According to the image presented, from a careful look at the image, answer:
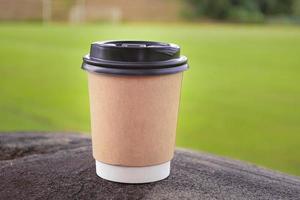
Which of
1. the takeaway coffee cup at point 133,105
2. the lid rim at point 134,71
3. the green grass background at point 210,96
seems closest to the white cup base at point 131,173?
the takeaway coffee cup at point 133,105

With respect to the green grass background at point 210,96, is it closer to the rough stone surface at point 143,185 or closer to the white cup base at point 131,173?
the rough stone surface at point 143,185

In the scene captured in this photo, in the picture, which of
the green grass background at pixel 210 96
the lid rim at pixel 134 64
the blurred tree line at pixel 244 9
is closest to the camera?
the lid rim at pixel 134 64

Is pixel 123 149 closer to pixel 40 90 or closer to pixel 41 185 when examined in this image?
pixel 41 185

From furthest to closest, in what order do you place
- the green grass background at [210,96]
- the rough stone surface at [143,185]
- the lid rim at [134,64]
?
the green grass background at [210,96] → the rough stone surface at [143,185] → the lid rim at [134,64]

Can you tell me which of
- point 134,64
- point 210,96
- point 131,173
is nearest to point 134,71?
point 134,64

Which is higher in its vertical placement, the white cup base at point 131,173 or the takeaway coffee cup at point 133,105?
the takeaway coffee cup at point 133,105

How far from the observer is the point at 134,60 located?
1.77 metres

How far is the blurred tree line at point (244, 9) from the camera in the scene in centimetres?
2139

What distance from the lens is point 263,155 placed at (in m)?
4.73

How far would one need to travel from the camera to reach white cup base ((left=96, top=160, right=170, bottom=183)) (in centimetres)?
Answer: 189

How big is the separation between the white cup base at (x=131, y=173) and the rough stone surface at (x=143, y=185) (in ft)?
0.06

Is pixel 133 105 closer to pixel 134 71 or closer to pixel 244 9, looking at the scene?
pixel 134 71

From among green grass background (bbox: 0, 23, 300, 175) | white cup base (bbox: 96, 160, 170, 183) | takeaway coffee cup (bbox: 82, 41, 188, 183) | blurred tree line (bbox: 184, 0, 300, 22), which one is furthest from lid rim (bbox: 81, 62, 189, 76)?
blurred tree line (bbox: 184, 0, 300, 22)

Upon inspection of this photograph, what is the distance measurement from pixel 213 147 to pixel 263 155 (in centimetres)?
43
